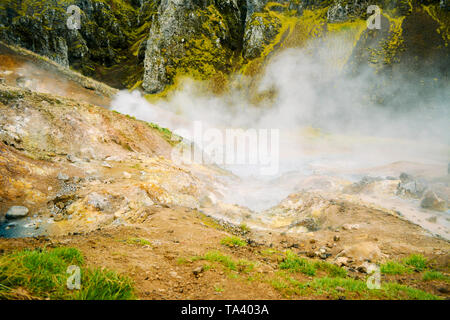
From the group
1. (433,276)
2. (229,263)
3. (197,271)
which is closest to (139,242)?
(197,271)

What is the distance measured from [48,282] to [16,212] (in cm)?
716

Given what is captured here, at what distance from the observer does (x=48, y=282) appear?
2.89m

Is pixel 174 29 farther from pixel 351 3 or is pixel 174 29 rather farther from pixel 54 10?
pixel 351 3

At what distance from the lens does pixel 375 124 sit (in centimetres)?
5019

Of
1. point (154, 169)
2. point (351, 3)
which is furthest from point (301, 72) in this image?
point (154, 169)

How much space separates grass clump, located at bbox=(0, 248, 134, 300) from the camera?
2.61 meters

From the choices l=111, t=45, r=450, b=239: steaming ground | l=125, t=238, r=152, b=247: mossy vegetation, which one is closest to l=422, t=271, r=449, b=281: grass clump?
l=125, t=238, r=152, b=247: mossy vegetation

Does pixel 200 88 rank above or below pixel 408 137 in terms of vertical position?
above

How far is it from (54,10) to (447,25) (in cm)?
10132

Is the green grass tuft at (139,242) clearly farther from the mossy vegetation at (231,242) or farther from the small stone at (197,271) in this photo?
the mossy vegetation at (231,242)

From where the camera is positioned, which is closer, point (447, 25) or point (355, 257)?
point (355, 257)

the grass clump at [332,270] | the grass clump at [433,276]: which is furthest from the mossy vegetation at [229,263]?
the grass clump at [433,276]

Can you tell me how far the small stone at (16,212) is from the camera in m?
7.62

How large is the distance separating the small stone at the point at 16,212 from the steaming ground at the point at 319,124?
13879 mm
